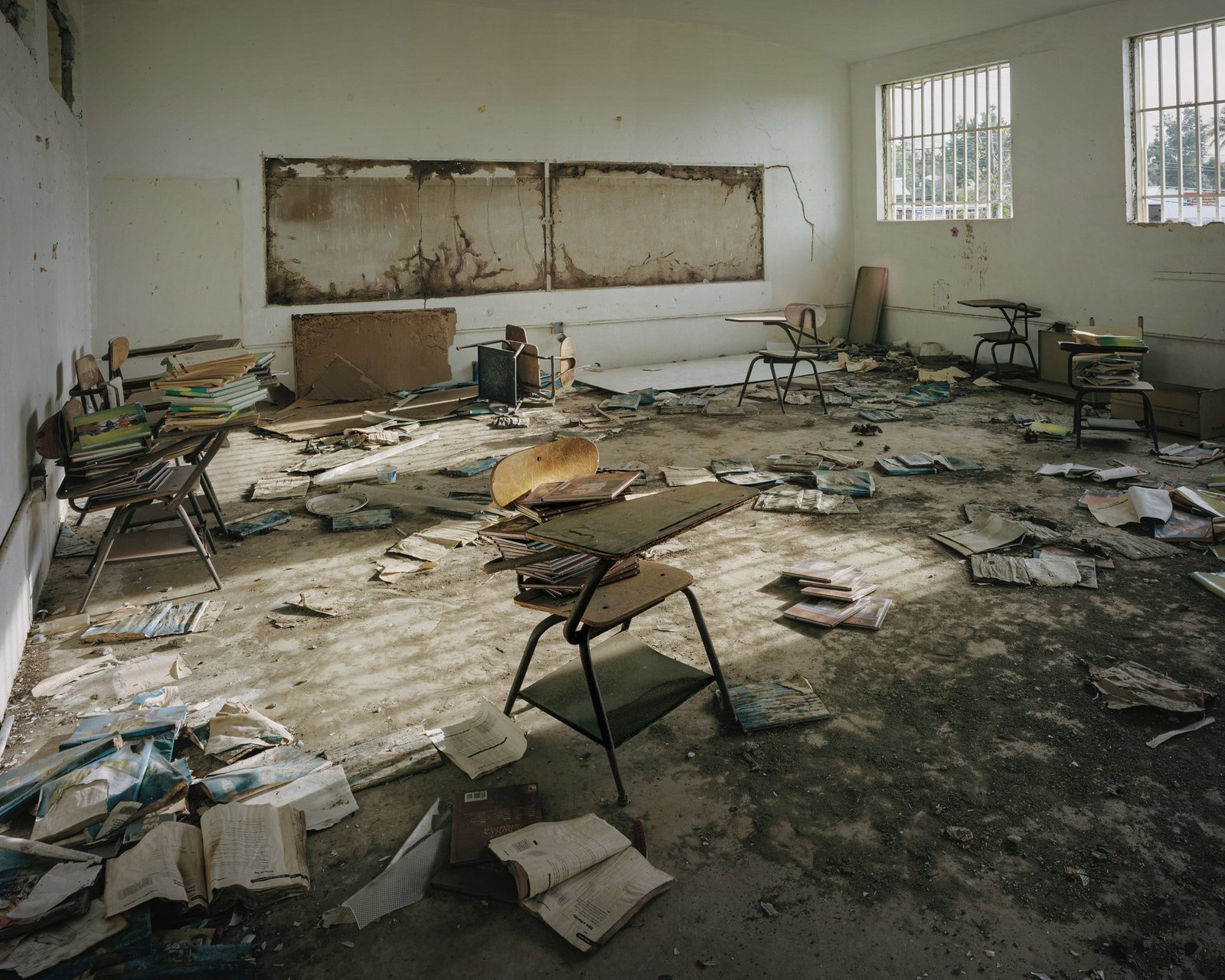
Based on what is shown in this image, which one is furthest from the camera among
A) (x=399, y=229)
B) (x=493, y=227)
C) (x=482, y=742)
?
(x=493, y=227)

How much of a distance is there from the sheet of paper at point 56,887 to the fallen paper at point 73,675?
1.26 m

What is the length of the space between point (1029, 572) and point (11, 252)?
15.9ft

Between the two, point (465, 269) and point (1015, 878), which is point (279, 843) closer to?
point (1015, 878)

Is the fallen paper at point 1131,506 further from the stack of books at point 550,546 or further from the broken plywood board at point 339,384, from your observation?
the broken plywood board at point 339,384

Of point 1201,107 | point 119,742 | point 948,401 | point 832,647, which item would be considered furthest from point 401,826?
point 1201,107

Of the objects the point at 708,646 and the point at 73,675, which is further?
the point at 73,675

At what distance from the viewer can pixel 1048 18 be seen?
29.3ft

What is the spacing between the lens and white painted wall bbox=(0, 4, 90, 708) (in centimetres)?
358

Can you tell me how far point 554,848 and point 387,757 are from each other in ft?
2.58

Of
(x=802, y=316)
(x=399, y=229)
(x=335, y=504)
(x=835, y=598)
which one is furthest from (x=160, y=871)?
(x=399, y=229)

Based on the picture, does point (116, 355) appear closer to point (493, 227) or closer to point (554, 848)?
point (493, 227)

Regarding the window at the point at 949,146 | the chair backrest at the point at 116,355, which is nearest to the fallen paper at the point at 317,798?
the chair backrest at the point at 116,355

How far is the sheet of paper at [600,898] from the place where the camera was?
2.06 meters

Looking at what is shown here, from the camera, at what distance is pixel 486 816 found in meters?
2.45
